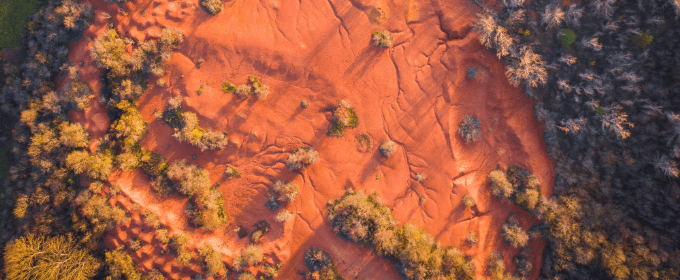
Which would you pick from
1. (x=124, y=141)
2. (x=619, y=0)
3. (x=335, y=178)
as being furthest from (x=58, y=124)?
(x=619, y=0)

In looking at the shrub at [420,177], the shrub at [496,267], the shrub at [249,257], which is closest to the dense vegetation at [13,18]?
the shrub at [249,257]

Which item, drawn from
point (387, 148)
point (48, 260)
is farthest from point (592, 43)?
point (48, 260)

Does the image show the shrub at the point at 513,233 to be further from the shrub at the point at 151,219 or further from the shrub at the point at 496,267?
the shrub at the point at 151,219

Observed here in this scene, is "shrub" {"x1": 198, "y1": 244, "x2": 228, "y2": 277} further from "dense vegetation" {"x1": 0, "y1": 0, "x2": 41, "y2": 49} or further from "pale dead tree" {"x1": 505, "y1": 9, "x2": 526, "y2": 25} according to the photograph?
"pale dead tree" {"x1": 505, "y1": 9, "x2": 526, "y2": 25}

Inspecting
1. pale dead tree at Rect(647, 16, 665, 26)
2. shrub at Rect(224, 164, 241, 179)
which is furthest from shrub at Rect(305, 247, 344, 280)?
pale dead tree at Rect(647, 16, 665, 26)

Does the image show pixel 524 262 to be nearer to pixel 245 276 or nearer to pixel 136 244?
pixel 245 276
